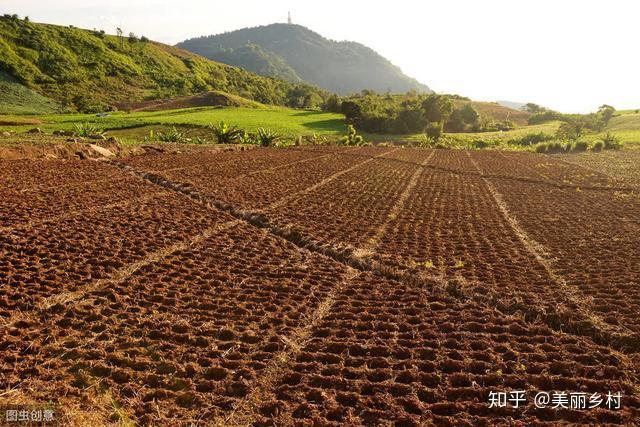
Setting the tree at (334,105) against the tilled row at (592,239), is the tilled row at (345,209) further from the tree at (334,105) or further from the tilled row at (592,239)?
the tree at (334,105)

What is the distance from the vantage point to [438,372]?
487cm

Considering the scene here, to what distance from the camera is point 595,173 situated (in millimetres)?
22531

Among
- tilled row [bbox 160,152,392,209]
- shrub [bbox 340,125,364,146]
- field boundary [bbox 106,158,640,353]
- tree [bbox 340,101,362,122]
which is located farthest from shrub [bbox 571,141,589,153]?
field boundary [bbox 106,158,640,353]

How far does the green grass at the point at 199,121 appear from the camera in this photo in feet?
132

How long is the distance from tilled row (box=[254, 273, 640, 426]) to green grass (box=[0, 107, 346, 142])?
31.7m

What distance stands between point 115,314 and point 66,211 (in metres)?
6.00

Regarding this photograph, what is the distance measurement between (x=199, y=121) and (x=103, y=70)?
130ft

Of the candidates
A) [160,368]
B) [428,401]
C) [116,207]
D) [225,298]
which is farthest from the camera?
[116,207]

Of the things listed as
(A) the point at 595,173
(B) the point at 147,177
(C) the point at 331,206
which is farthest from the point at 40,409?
(A) the point at 595,173

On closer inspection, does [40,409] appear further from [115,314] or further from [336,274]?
[336,274]

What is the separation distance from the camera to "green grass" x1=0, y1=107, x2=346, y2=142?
40.3 metres

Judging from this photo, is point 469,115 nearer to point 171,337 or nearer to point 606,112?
point 606,112

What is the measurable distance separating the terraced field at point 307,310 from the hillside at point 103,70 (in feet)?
193

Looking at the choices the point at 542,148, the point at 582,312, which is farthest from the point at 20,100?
the point at 582,312
